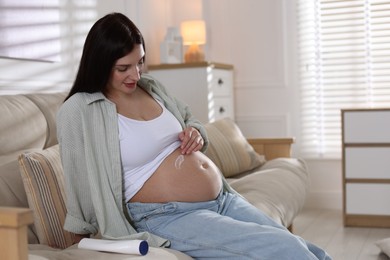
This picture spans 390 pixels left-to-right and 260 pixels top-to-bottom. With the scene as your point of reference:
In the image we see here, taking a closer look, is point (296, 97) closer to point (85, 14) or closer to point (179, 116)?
point (85, 14)

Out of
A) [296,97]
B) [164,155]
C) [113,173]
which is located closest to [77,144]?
[113,173]

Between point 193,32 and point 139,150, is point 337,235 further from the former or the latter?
point 139,150

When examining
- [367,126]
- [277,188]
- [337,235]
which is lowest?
[337,235]

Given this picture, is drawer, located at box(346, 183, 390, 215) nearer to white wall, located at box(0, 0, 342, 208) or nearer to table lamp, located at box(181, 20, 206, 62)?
white wall, located at box(0, 0, 342, 208)

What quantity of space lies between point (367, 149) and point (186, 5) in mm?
1887

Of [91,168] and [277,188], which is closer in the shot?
[91,168]

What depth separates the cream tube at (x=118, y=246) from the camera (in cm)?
179

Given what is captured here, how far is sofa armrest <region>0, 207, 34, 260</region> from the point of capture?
1.32 meters

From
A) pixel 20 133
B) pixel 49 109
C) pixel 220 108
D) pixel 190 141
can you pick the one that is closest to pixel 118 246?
pixel 190 141

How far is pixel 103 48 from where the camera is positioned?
1968 millimetres

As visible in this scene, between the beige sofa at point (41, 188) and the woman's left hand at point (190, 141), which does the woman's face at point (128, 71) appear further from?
the beige sofa at point (41, 188)

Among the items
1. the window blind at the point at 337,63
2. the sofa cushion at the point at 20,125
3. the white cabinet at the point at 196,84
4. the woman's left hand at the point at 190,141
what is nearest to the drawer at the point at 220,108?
the white cabinet at the point at 196,84

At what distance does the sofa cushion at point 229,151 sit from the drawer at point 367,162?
2.01 ft

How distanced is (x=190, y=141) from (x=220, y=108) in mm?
2511
